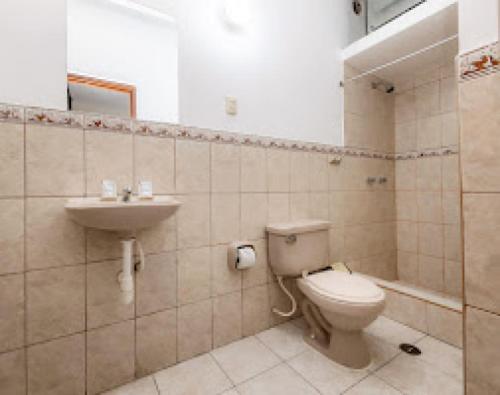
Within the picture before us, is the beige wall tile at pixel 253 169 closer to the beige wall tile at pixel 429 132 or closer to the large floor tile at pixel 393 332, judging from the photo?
the large floor tile at pixel 393 332

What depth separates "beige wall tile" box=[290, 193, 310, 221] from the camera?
178 centimetres

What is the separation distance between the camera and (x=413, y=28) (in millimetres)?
1687

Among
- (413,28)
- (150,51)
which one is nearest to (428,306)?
(413,28)

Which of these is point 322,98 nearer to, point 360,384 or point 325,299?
point 325,299

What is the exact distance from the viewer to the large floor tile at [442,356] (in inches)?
51.2

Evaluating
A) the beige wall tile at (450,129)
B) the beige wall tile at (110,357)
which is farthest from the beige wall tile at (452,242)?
the beige wall tile at (110,357)

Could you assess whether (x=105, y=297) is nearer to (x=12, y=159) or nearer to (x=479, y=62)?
(x=12, y=159)

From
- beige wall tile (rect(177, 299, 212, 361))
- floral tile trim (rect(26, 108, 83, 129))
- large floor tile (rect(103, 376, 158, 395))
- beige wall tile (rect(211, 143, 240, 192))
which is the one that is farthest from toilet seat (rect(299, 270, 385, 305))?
floral tile trim (rect(26, 108, 83, 129))

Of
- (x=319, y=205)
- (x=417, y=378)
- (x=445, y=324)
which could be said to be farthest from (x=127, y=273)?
(x=445, y=324)

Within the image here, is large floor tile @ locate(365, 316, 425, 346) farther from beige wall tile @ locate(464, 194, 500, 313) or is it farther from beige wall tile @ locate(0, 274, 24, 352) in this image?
beige wall tile @ locate(0, 274, 24, 352)

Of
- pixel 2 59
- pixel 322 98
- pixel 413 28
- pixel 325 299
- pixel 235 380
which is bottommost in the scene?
pixel 235 380

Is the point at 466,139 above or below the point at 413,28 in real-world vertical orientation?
below

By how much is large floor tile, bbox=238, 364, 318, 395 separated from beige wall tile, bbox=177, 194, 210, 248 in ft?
2.34

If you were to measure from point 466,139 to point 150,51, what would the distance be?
149 cm
